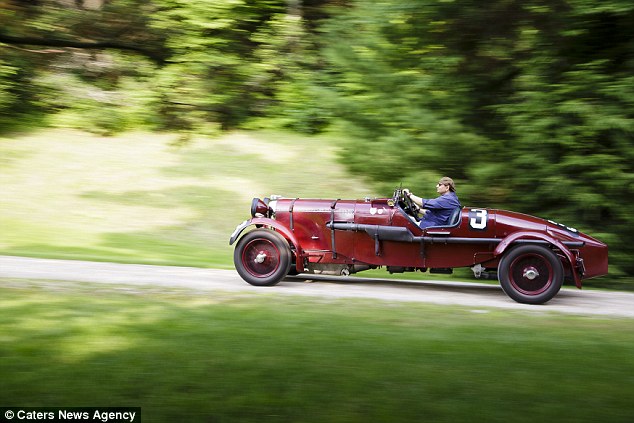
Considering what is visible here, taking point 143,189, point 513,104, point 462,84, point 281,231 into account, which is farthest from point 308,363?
point 143,189

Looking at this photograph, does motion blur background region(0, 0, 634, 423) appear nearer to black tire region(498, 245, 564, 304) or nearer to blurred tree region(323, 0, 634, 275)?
blurred tree region(323, 0, 634, 275)

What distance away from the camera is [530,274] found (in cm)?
1012

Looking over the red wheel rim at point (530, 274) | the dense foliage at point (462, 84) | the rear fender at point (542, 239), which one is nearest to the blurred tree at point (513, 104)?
the dense foliage at point (462, 84)

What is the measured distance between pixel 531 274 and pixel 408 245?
173cm

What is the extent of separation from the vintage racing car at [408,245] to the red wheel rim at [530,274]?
0.01 metres

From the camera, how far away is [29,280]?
34.1 feet

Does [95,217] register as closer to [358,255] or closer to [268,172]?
[268,172]

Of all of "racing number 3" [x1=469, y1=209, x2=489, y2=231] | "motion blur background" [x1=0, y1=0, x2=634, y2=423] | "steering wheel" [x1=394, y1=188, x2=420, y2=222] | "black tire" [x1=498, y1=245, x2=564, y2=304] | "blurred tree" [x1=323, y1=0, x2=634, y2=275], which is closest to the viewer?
"motion blur background" [x1=0, y1=0, x2=634, y2=423]

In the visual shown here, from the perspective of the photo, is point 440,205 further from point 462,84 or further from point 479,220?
point 462,84

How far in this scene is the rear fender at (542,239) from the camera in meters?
9.97

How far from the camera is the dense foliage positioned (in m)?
9.29

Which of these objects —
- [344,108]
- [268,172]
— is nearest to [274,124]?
[268,172]

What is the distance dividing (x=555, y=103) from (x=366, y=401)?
316 inches

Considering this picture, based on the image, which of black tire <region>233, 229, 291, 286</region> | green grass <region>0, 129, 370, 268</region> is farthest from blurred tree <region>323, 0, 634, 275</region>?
green grass <region>0, 129, 370, 268</region>
